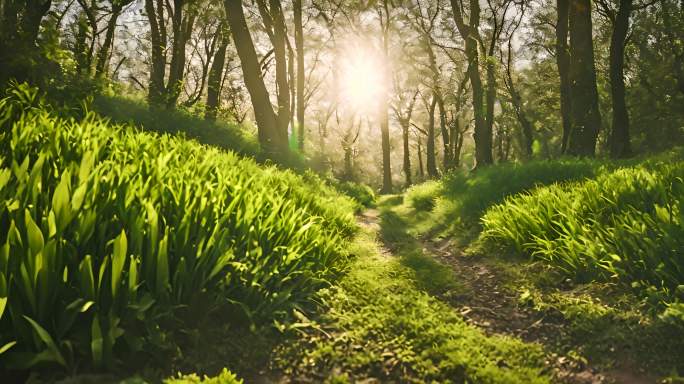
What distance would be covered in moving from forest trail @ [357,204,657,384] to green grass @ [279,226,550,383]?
0.15 m

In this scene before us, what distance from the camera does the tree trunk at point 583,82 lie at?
10.1 m

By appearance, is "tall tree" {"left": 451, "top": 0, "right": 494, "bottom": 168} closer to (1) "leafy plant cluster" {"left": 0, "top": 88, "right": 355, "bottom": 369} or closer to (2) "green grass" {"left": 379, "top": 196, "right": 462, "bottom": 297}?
(2) "green grass" {"left": 379, "top": 196, "right": 462, "bottom": 297}

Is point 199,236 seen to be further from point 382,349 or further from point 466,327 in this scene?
point 466,327

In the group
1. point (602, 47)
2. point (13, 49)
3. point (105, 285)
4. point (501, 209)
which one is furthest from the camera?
point (602, 47)

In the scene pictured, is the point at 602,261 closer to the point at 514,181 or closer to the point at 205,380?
the point at 205,380

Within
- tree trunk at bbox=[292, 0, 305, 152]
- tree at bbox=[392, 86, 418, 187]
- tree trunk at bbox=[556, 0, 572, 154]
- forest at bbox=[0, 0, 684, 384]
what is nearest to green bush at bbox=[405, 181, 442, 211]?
forest at bbox=[0, 0, 684, 384]

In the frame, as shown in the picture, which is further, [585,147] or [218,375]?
[585,147]

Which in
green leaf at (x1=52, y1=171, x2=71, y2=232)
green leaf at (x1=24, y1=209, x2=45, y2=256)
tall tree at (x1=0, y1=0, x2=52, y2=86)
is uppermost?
tall tree at (x1=0, y1=0, x2=52, y2=86)

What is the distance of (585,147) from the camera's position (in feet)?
34.1

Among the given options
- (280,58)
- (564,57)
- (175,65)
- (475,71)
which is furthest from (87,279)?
(564,57)

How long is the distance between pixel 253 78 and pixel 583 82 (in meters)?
8.00

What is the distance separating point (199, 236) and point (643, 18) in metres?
27.9

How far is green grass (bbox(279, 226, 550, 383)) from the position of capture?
273 cm

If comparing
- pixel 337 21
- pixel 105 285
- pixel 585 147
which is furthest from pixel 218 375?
pixel 337 21
